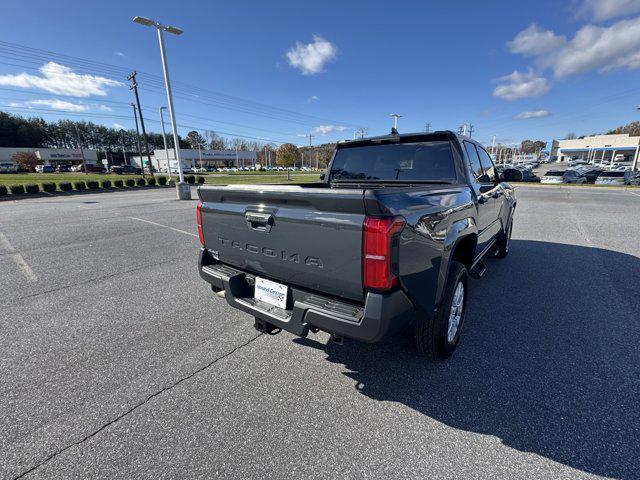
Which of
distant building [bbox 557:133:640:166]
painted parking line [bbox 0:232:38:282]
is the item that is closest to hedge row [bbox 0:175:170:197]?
painted parking line [bbox 0:232:38:282]

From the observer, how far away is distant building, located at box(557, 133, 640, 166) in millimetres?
74412

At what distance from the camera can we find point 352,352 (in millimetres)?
2850

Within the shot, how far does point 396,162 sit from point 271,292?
2.17m

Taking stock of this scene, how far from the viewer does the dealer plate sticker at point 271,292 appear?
2.29 meters

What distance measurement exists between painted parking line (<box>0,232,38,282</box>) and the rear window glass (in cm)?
491

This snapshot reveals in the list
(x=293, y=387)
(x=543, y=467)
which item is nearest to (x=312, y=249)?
(x=293, y=387)

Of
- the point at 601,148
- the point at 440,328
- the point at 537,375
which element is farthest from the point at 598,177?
the point at 601,148

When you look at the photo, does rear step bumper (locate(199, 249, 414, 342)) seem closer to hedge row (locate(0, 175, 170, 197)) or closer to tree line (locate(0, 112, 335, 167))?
hedge row (locate(0, 175, 170, 197))

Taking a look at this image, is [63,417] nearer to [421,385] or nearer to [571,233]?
[421,385]

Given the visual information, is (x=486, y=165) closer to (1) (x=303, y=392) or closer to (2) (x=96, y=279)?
(1) (x=303, y=392)

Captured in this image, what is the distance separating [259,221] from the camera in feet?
7.48

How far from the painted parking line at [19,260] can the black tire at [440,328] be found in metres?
5.53

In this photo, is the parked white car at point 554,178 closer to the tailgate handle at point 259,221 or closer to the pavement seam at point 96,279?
the pavement seam at point 96,279

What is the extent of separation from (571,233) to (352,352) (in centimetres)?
809
